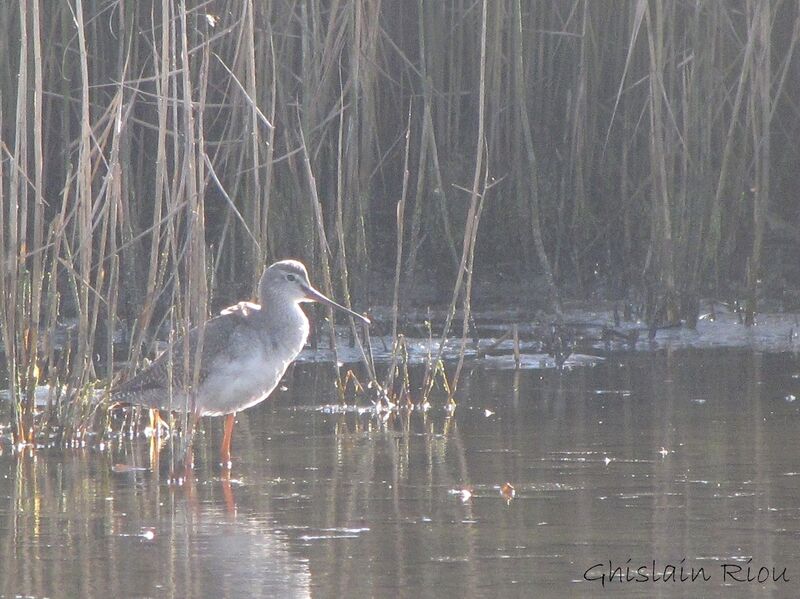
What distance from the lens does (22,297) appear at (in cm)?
592

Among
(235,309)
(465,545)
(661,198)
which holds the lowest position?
(465,545)

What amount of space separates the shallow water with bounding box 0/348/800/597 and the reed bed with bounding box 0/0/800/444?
756mm

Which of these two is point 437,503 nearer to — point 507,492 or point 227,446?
point 507,492

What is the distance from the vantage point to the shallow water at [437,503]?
412 centimetres

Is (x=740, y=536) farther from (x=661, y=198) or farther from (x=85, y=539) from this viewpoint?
(x=661, y=198)

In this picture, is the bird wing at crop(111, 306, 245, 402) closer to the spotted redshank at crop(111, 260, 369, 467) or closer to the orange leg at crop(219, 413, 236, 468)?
the spotted redshank at crop(111, 260, 369, 467)

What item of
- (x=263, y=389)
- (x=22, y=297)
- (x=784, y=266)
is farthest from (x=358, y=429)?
(x=784, y=266)

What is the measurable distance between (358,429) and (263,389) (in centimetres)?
47

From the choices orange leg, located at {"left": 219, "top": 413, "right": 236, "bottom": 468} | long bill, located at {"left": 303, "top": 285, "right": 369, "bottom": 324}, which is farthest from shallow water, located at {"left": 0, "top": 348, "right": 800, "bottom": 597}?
long bill, located at {"left": 303, "top": 285, "right": 369, "bottom": 324}

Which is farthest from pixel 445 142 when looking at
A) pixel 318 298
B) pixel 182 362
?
pixel 182 362

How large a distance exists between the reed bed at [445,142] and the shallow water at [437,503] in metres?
0.76

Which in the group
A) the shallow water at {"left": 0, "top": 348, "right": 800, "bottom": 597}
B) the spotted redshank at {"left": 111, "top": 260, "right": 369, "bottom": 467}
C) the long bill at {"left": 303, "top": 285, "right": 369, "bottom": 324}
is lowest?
the shallow water at {"left": 0, "top": 348, "right": 800, "bottom": 597}

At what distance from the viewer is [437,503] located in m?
5.04

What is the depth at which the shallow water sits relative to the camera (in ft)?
13.5
